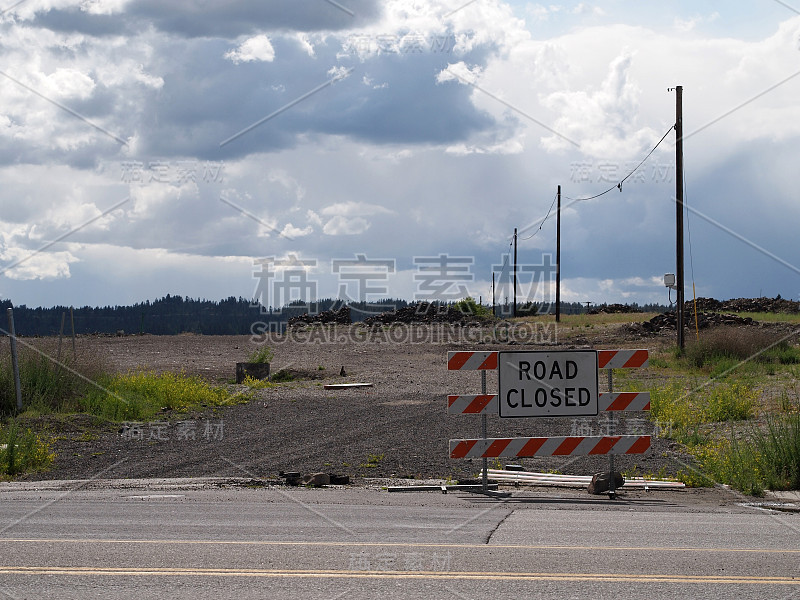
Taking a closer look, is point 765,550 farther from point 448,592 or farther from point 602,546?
point 448,592

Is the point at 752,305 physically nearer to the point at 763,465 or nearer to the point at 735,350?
the point at 735,350

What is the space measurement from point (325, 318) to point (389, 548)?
6563cm

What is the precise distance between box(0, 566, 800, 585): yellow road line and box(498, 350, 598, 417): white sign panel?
15.3 feet

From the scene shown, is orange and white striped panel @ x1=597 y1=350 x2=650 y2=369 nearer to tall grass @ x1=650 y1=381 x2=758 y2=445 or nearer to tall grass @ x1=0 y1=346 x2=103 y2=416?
tall grass @ x1=650 y1=381 x2=758 y2=445

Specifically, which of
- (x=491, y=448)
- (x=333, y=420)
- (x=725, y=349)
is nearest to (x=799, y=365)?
(x=725, y=349)

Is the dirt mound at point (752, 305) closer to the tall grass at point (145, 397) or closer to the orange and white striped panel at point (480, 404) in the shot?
the tall grass at point (145, 397)

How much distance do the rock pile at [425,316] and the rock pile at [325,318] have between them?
75.8 inches

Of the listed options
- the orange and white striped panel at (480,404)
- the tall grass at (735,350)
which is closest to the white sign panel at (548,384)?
the orange and white striped panel at (480,404)

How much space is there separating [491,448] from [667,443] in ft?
21.3

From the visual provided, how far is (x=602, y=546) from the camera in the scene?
7.43 m

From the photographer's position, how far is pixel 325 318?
7256cm

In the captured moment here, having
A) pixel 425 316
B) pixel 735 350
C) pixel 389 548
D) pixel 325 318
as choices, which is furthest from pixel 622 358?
pixel 425 316

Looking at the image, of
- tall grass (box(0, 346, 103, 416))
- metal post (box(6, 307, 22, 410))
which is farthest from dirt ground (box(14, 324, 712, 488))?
tall grass (box(0, 346, 103, 416))

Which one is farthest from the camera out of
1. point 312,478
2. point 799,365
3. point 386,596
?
point 799,365
